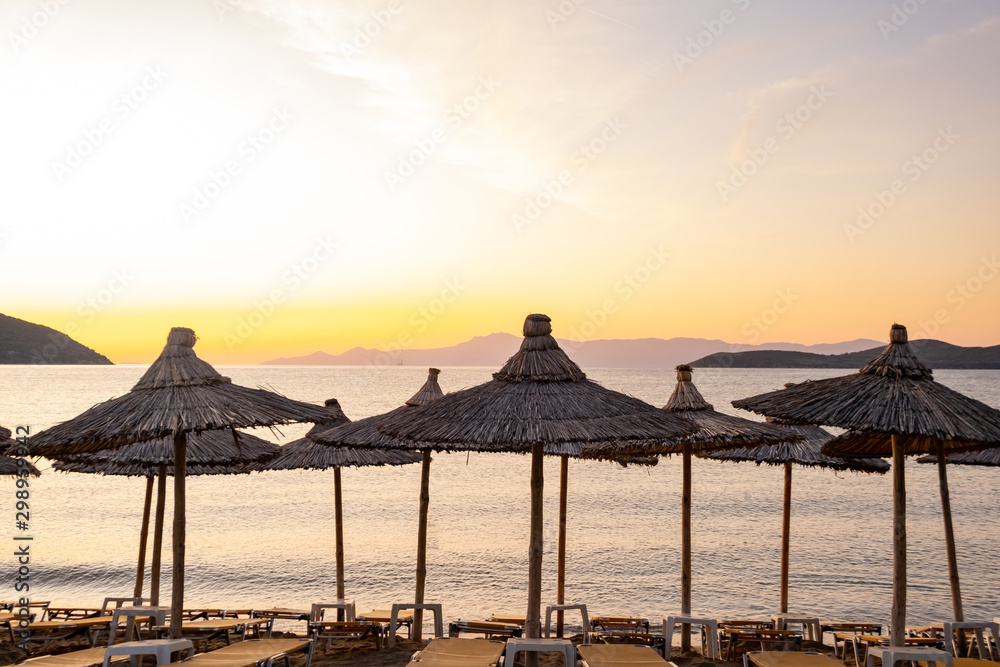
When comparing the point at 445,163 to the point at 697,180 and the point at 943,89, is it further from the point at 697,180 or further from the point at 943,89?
the point at 943,89

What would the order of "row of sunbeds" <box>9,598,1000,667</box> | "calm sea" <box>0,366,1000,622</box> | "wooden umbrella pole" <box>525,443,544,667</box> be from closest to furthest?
1. "wooden umbrella pole" <box>525,443,544,667</box>
2. "row of sunbeds" <box>9,598,1000,667</box>
3. "calm sea" <box>0,366,1000,622</box>

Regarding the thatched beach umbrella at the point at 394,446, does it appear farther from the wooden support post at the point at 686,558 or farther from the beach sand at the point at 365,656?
the wooden support post at the point at 686,558

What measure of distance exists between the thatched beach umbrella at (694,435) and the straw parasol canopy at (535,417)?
1.73 meters

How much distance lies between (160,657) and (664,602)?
47.9 ft

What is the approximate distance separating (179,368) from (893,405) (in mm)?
6104

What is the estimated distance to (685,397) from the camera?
29.8 ft

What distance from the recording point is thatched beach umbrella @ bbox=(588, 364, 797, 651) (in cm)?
783

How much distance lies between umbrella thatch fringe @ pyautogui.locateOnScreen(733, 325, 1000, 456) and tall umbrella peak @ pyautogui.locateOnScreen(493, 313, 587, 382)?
180cm

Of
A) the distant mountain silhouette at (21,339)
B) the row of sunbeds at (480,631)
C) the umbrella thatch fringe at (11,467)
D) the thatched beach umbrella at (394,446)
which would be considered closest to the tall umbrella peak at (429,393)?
the thatched beach umbrella at (394,446)

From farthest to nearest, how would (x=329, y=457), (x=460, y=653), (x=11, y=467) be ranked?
(x=329, y=457) → (x=11, y=467) → (x=460, y=653)

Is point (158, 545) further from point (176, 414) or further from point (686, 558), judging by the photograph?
point (686, 558)

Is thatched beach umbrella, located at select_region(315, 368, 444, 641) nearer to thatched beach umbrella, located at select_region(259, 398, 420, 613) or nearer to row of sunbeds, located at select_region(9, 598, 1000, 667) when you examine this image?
thatched beach umbrella, located at select_region(259, 398, 420, 613)

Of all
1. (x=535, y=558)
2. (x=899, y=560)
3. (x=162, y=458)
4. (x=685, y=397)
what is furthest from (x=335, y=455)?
(x=899, y=560)

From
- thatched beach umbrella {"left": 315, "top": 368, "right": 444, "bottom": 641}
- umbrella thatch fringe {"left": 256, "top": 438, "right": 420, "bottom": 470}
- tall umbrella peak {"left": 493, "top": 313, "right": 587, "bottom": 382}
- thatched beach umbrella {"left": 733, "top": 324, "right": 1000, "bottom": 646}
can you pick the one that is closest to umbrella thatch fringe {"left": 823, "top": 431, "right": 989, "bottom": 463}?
thatched beach umbrella {"left": 733, "top": 324, "right": 1000, "bottom": 646}
